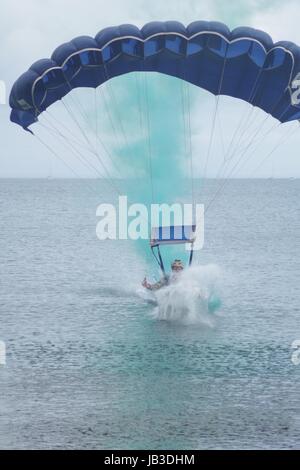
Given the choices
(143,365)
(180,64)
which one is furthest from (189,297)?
(180,64)

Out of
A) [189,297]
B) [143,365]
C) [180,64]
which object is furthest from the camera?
[189,297]

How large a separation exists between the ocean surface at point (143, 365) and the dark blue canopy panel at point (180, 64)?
8141mm

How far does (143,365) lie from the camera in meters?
33.9

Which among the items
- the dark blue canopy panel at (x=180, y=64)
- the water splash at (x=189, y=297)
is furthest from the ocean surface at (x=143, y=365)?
the dark blue canopy panel at (x=180, y=64)

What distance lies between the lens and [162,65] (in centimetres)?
3659

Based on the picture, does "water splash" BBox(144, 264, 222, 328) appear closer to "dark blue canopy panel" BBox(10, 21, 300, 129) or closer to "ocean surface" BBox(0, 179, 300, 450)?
"ocean surface" BBox(0, 179, 300, 450)

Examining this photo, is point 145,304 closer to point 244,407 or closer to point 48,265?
point 244,407

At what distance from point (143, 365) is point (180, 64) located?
11.6m

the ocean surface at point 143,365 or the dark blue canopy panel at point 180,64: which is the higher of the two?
the dark blue canopy panel at point 180,64

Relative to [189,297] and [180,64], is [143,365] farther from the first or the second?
[180,64]

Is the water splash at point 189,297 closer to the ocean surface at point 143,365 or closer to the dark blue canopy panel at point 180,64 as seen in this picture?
the ocean surface at point 143,365

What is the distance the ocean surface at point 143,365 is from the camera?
88.6 feet

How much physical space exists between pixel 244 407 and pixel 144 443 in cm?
432

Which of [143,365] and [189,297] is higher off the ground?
[189,297]
